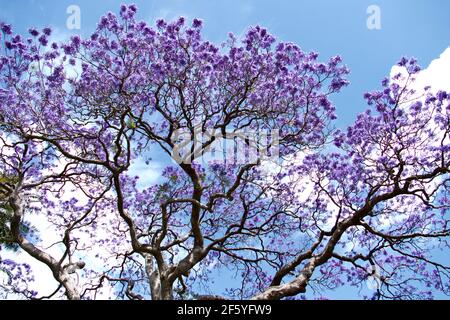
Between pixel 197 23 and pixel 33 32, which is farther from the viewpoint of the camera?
pixel 33 32

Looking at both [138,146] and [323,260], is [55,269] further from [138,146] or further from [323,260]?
[323,260]

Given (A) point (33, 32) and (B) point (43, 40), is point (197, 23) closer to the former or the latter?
(B) point (43, 40)

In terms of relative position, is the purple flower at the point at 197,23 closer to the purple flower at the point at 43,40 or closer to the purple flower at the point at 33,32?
the purple flower at the point at 43,40

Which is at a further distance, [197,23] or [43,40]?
[43,40]

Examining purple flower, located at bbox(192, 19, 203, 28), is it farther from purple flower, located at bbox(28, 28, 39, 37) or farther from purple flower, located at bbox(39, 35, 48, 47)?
purple flower, located at bbox(28, 28, 39, 37)

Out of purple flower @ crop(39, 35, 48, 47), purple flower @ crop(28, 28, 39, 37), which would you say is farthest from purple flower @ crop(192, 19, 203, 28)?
purple flower @ crop(28, 28, 39, 37)

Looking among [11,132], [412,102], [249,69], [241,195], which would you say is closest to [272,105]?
[249,69]

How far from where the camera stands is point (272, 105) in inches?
402

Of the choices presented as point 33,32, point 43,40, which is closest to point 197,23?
point 43,40

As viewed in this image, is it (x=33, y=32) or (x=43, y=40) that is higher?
(x=33, y=32)

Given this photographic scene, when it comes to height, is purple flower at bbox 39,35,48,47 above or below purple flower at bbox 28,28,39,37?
below

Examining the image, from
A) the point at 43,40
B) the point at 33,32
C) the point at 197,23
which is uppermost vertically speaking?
the point at 33,32
